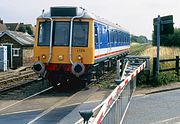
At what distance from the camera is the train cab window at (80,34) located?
15.1m

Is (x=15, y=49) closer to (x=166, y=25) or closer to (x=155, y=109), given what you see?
(x=166, y=25)

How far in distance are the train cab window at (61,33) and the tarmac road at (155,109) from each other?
3818 mm

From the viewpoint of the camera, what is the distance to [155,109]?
1102cm

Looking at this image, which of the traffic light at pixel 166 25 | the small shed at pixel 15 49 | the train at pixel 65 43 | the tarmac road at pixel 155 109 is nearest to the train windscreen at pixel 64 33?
the train at pixel 65 43

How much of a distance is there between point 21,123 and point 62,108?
2.21m

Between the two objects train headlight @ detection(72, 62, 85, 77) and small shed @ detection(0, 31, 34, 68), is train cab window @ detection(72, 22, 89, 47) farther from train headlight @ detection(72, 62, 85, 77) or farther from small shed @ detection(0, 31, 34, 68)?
small shed @ detection(0, 31, 34, 68)

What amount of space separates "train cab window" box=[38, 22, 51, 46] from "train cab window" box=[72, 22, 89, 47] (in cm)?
106

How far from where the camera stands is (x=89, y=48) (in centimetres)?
1489

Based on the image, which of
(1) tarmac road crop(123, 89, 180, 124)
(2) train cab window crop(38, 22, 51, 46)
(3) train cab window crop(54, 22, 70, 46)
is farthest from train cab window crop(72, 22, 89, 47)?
(1) tarmac road crop(123, 89, 180, 124)

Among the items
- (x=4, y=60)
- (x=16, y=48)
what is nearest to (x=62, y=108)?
(x=4, y=60)

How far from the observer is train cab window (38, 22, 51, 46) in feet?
50.3

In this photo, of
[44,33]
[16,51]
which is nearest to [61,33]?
[44,33]

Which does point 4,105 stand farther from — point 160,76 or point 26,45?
point 26,45

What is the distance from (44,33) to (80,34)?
147 cm
